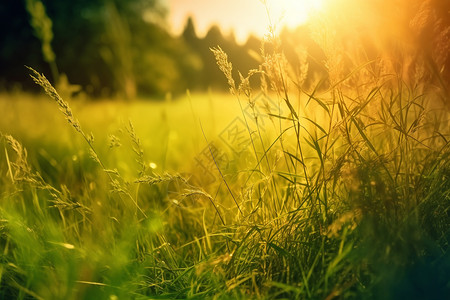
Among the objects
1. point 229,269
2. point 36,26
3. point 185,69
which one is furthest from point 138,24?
point 229,269

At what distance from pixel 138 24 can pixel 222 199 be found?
25.4 meters

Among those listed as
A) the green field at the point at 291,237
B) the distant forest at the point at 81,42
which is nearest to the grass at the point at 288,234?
the green field at the point at 291,237

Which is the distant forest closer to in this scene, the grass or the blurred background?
the blurred background

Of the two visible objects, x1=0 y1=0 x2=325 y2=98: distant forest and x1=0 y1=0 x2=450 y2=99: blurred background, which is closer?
x1=0 y1=0 x2=450 y2=99: blurred background

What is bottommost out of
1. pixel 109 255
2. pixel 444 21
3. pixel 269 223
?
pixel 109 255

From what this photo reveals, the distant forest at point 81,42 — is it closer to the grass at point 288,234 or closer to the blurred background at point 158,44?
the blurred background at point 158,44

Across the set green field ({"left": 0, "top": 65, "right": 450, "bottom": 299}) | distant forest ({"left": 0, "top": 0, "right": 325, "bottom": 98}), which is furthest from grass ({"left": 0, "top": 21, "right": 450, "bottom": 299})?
distant forest ({"left": 0, "top": 0, "right": 325, "bottom": 98})

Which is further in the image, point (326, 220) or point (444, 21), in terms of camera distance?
point (444, 21)

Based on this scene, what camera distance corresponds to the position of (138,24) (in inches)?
990

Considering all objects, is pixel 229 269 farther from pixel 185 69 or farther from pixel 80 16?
pixel 185 69

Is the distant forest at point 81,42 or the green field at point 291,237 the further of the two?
the distant forest at point 81,42

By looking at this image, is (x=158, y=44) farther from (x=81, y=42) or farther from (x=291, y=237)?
(x=291, y=237)

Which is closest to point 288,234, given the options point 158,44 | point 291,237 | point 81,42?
point 291,237

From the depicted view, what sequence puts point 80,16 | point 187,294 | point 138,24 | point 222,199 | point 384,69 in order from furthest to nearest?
point 138,24, point 80,16, point 222,199, point 384,69, point 187,294
